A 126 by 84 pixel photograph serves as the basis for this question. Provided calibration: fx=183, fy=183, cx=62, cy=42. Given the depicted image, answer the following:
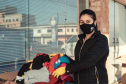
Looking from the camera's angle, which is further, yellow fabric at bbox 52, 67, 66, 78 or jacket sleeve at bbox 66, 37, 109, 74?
yellow fabric at bbox 52, 67, 66, 78

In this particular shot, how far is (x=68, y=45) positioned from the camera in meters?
3.51

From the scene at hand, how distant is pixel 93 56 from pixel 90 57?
3 centimetres

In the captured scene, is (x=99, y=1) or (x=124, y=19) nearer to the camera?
(x=99, y=1)

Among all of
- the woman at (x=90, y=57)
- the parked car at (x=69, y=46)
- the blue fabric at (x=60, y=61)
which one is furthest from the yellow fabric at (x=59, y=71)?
the parked car at (x=69, y=46)

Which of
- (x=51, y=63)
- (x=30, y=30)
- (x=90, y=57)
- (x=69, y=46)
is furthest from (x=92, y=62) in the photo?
(x=69, y=46)

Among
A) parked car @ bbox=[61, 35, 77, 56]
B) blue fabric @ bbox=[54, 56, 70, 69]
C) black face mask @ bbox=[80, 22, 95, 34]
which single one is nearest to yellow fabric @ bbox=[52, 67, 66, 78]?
blue fabric @ bbox=[54, 56, 70, 69]

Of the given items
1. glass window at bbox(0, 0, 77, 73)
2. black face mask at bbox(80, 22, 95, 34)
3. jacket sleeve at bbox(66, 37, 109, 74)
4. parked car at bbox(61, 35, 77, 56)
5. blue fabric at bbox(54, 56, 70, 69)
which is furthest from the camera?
parked car at bbox(61, 35, 77, 56)

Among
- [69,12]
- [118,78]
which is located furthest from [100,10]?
[118,78]

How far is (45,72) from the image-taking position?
1832mm

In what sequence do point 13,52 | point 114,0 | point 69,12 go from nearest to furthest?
point 13,52, point 69,12, point 114,0

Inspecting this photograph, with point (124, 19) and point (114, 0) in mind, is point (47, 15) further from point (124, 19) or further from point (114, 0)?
point (124, 19)

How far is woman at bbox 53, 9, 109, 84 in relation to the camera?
1.57m

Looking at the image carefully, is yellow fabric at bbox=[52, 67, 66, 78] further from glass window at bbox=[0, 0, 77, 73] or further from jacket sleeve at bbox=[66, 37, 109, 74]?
glass window at bbox=[0, 0, 77, 73]

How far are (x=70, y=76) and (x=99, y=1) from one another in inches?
84.4
